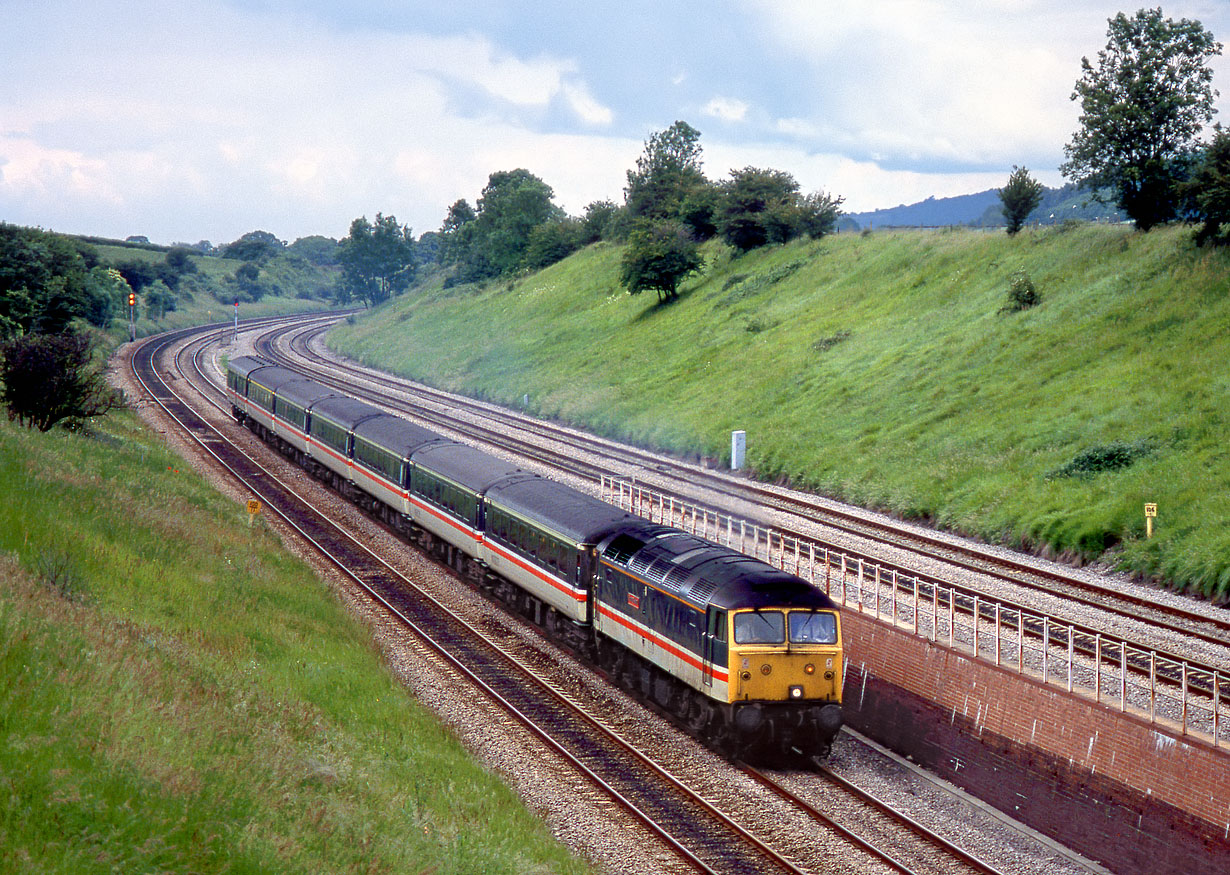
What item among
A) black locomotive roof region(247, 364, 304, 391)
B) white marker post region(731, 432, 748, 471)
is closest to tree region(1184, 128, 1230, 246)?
white marker post region(731, 432, 748, 471)

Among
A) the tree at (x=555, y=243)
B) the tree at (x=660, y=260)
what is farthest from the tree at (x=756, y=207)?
the tree at (x=555, y=243)

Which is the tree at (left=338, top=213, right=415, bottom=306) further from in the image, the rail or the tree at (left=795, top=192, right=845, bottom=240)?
the rail

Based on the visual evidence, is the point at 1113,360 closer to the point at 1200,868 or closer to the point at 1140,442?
the point at 1140,442

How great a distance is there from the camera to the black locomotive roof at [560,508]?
77.6ft

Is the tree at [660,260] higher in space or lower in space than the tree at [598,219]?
lower

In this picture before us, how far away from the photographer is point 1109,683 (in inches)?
723

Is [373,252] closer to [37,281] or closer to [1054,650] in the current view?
[37,281]

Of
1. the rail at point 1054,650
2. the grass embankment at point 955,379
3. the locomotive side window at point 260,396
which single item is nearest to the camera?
the rail at point 1054,650

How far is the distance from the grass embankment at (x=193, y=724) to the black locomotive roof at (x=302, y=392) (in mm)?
23147

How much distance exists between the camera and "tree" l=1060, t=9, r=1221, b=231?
44281 millimetres

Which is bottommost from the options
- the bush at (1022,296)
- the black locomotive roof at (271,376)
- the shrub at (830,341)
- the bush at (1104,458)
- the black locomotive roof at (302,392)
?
the bush at (1104,458)

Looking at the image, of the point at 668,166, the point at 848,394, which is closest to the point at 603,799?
the point at 848,394

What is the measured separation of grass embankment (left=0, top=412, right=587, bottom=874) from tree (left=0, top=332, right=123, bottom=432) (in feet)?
27.7

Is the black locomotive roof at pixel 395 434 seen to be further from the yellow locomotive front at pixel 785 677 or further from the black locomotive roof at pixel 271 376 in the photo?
the yellow locomotive front at pixel 785 677
